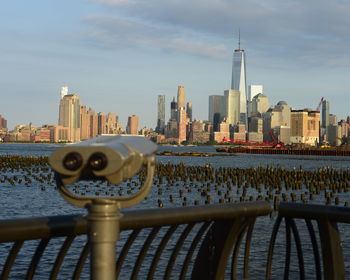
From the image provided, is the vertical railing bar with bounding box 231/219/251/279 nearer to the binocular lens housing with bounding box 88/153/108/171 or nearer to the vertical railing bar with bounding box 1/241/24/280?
the vertical railing bar with bounding box 1/241/24/280

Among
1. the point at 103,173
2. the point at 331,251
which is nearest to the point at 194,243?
the point at 331,251

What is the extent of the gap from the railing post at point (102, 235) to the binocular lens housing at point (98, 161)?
0.90 feet

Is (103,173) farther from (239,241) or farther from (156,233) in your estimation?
(239,241)

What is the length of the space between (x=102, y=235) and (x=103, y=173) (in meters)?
0.45

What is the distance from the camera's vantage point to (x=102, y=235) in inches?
138

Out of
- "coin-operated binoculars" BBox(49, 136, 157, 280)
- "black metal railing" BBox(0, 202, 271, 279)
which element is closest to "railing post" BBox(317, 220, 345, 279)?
"black metal railing" BBox(0, 202, 271, 279)

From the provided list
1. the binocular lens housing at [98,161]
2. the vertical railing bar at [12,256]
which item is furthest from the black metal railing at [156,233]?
the binocular lens housing at [98,161]

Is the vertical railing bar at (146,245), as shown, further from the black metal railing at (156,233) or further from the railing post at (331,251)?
the railing post at (331,251)

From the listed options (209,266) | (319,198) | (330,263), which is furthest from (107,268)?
(319,198)

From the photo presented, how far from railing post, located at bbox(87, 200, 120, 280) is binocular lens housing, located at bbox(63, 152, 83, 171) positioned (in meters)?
0.27

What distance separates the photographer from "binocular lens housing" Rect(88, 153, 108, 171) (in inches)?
129

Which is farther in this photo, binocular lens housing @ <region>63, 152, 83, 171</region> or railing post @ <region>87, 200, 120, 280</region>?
railing post @ <region>87, 200, 120, 280</region>

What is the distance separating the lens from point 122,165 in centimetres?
326

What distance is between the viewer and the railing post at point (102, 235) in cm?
347
